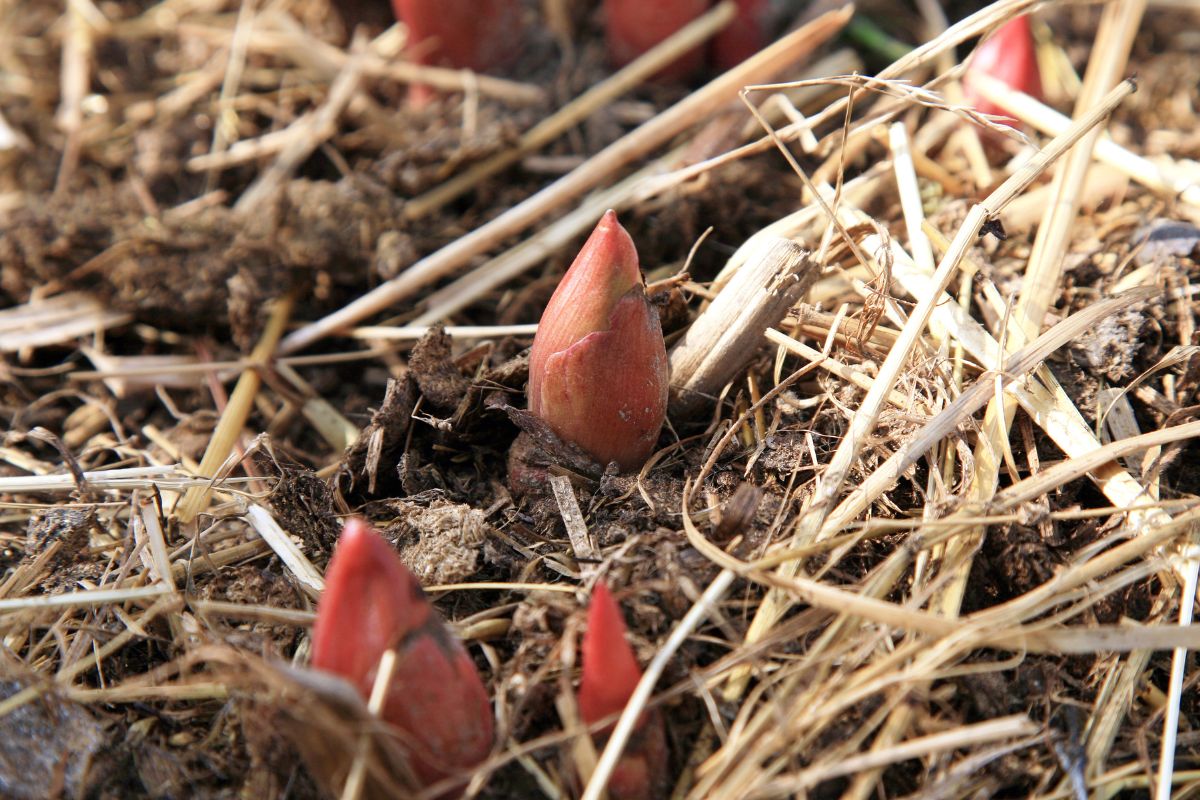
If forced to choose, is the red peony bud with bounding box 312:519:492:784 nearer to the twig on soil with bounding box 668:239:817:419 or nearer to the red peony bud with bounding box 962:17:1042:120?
the twig on soil with bounding box 668:239:817:419

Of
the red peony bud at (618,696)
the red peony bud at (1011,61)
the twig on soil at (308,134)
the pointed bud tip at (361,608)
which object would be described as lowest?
the red peony bud at (618,696)

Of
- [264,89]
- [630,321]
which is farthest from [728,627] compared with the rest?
[264,89]

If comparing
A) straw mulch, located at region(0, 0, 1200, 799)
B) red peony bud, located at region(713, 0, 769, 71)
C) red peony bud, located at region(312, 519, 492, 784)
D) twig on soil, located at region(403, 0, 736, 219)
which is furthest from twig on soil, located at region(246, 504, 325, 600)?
red peony bud, located at region(713, 0, 769, 71)

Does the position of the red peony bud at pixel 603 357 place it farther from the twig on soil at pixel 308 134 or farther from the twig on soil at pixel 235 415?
the twig on soil at pixel 308 134

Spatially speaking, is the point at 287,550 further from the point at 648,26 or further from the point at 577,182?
the point at 648,26

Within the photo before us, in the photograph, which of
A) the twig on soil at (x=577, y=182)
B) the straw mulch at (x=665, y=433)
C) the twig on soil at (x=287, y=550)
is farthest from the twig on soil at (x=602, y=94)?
the twig on soil at (x=287, y=550)

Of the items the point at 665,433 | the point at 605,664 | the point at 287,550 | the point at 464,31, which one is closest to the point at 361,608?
the point at 605,664

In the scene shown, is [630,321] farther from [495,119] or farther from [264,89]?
[264,89]
